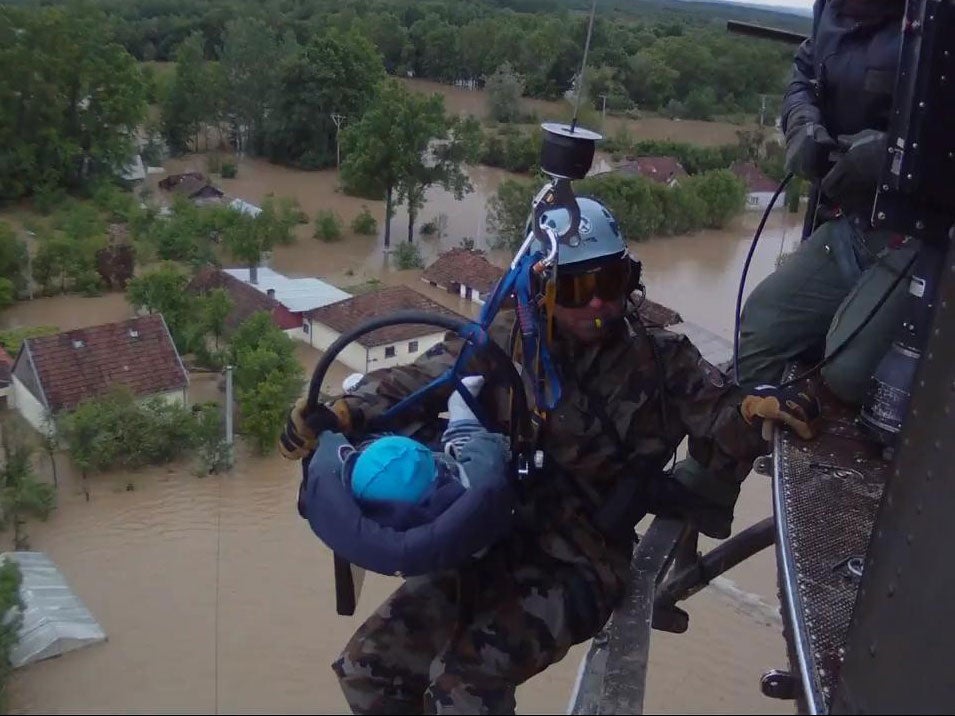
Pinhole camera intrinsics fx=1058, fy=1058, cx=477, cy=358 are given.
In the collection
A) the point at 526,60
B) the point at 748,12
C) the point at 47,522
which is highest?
the point at 748,12

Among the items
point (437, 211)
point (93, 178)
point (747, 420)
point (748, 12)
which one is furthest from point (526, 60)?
point (747, 420)

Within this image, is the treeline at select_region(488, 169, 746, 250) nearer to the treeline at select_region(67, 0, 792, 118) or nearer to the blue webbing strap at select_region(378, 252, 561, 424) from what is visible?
the treeline at select_region(67, 0, 792, 118)

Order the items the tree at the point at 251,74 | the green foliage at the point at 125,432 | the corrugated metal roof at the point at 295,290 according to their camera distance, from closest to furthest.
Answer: the green foliage at the point at 125,432, the corrugated metal roof at the point at 295,290, the tree at the point at 251,74

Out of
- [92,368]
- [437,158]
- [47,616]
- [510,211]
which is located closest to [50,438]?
[92,368]

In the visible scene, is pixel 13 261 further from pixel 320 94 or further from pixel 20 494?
pixel 320 94

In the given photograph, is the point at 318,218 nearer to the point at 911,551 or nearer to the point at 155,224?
the point at 155,224

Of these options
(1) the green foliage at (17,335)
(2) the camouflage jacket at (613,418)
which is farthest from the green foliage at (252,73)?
(2) the camouflage jacket at (613,418)

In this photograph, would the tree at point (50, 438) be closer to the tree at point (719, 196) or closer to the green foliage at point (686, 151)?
the tree at point (719, 196)
